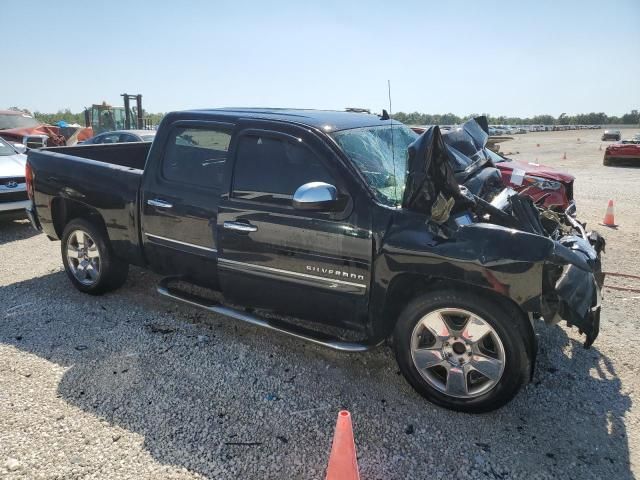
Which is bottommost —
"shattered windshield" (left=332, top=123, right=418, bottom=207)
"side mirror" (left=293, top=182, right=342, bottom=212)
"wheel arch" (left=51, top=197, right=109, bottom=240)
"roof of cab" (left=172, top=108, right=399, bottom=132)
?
"wheel arch" (left=51, top=197, right=109, bottom=240)

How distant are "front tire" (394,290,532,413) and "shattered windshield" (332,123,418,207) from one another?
76cm

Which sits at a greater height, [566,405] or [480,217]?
[480,217]

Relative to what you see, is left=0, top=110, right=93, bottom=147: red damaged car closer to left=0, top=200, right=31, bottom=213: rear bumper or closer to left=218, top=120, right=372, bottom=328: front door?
left=0, top=200, right=31, bottom=213: rear bumper

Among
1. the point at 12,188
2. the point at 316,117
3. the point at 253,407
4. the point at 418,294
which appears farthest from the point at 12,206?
the point at 418,294

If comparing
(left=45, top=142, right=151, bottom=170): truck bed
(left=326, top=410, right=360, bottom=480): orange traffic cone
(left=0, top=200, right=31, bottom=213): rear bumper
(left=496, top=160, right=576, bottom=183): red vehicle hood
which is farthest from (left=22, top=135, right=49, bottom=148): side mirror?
(left=326, top=410, right=360, bottom=480): orange traffic cone

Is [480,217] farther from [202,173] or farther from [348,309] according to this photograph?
[202,173]

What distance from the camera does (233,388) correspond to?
3.36 m

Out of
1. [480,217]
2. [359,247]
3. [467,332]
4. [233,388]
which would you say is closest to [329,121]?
[359,247]

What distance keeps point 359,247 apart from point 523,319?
1.10 m

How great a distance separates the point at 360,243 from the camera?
10.4 ft

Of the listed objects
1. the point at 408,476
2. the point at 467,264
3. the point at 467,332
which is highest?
the point at 467,264

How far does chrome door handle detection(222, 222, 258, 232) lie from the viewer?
353cm

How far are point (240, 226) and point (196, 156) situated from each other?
0.87m

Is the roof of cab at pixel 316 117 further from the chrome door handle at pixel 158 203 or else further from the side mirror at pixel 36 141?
the side mirror at pixel 36 141
